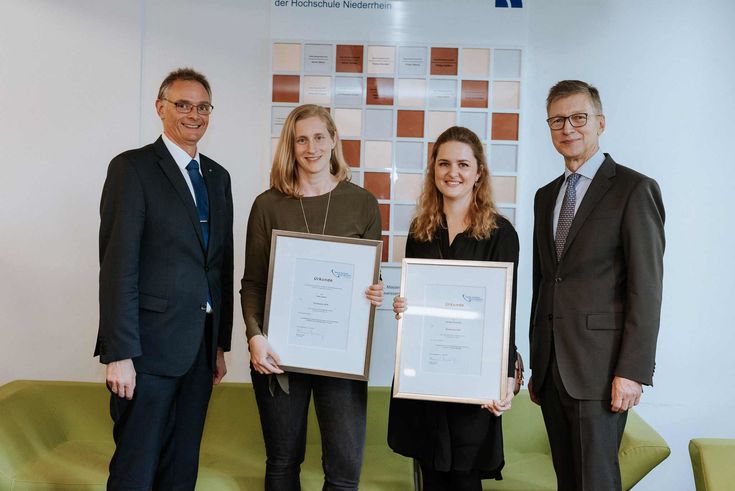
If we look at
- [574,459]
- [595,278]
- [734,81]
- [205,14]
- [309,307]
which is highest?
[205,14]

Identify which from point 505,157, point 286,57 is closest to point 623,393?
point 505,157

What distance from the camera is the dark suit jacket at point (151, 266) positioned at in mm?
1976

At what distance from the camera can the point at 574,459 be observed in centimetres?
200

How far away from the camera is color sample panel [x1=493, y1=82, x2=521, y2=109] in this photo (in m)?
3.26

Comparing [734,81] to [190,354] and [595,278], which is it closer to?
[595,278]

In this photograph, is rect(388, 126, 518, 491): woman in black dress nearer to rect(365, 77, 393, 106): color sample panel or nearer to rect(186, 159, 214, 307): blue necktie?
rect(186, 159, 214, 307): blue necktie

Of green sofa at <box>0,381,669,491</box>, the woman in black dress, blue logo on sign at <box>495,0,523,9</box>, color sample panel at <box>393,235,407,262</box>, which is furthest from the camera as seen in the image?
color sample panel at <box>393,235,407,262</box>

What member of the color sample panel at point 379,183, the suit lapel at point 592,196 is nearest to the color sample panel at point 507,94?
the color sample panel at point 379,183

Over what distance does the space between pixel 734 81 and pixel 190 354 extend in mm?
3157

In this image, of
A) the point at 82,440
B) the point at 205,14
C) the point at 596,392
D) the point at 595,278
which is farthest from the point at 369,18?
the point at 82,440

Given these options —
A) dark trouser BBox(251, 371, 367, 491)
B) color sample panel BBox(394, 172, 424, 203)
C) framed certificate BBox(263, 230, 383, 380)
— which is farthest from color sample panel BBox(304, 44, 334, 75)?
dark trouser BBox(251, 371, 367, 491)

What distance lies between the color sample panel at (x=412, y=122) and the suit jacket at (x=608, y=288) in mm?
1411

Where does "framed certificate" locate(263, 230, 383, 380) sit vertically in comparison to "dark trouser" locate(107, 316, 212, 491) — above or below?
above

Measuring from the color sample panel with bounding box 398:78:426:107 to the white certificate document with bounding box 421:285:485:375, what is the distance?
1513 mm
